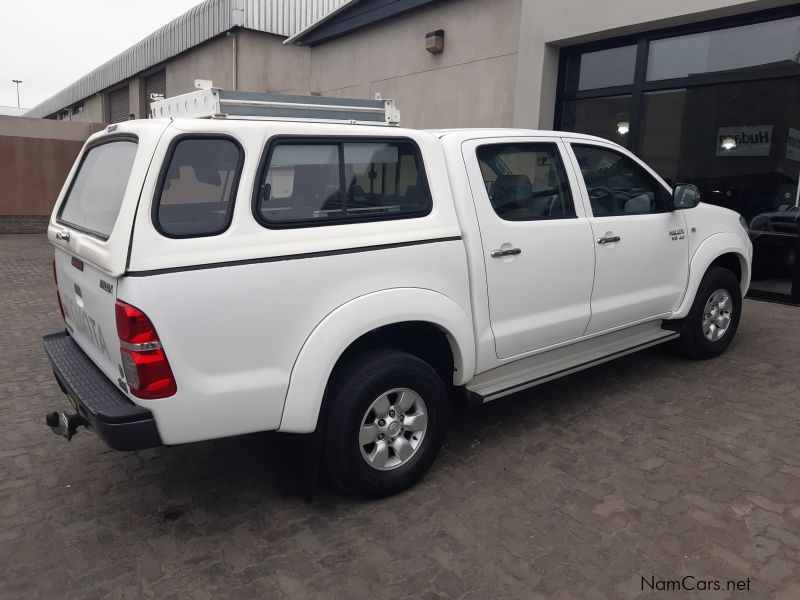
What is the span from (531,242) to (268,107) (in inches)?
65.1

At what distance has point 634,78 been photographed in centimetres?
823

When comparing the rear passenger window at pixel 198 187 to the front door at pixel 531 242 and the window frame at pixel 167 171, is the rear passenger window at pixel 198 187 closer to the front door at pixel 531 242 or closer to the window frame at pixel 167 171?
the window frame at pixel 167 171

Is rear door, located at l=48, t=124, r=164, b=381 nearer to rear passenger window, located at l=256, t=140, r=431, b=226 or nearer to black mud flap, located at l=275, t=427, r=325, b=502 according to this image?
rear passenger window, located at l=256, t=140, r=431, b=226

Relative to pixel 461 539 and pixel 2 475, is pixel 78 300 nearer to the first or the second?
pixel 2 475

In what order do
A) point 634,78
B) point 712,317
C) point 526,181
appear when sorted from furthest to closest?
point 634,78
point 712,317
point 526,181

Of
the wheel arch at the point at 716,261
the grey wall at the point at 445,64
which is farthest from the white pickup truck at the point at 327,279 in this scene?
the grey wall at the point at 445,64

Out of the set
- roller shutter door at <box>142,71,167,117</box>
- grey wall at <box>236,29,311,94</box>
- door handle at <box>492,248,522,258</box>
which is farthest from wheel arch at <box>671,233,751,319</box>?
roller shutter door at <box>142,71,167,117</box>

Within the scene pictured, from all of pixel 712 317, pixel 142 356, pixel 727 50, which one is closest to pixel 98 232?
pixel 142 356

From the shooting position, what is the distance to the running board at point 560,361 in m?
3.72

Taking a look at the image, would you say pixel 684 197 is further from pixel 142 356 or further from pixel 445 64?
pixel 445 64

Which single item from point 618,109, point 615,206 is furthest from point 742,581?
point 618,109

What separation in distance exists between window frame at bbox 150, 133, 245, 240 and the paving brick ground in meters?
1.42

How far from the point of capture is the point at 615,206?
438 cm

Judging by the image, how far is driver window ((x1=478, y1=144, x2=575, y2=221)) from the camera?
12.0 ft
